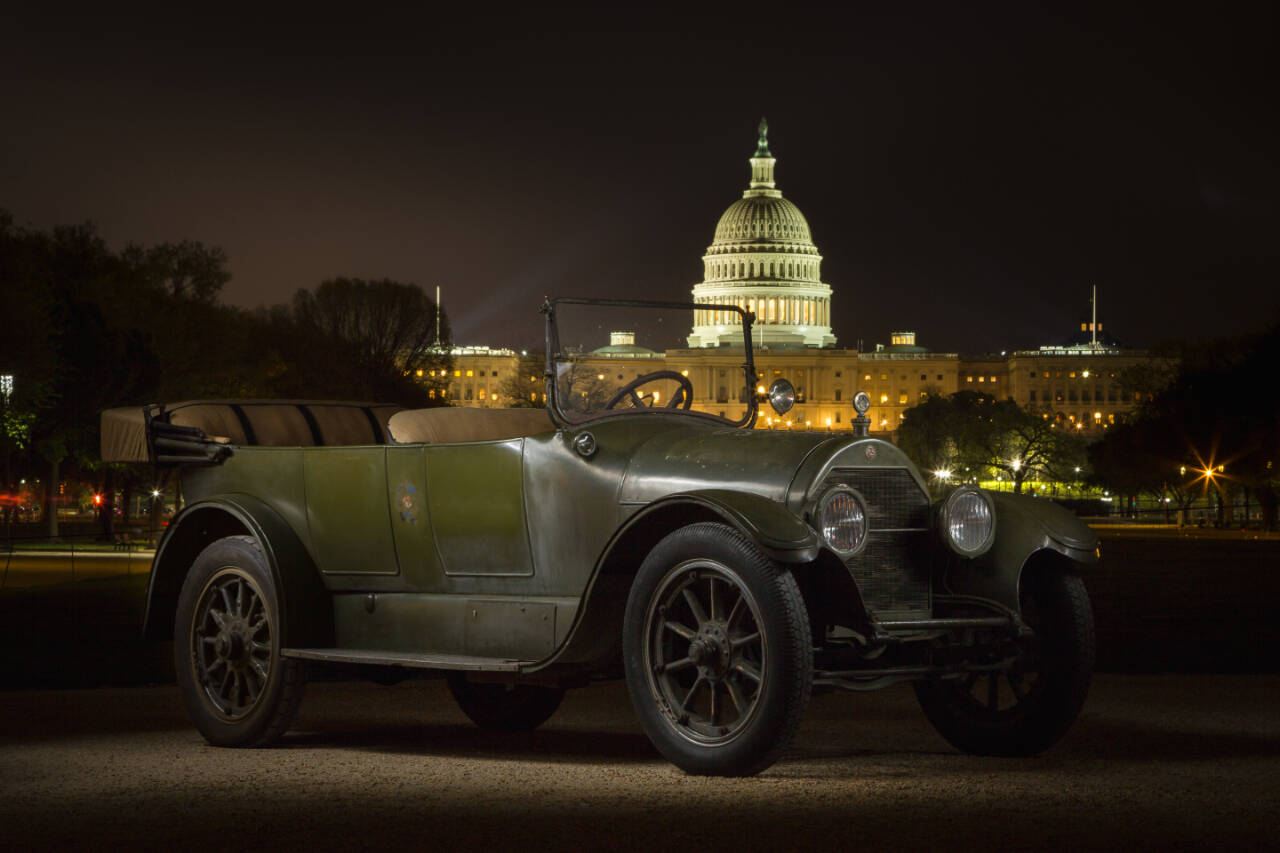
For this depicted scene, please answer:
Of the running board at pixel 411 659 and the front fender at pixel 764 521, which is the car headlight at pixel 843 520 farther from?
the running board at pixel 411 659

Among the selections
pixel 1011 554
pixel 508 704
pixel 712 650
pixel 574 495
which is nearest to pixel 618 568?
pixel 574 495

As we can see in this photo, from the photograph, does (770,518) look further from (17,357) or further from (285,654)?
(17,357)

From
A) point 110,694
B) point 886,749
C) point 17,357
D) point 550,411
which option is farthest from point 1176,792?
point 17,357

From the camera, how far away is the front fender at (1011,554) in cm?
1088

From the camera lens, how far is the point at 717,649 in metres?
9.77

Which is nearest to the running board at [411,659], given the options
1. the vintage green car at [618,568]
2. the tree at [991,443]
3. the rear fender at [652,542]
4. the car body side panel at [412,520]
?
the vintage green car at [618,568]

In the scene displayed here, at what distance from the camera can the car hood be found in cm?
1013

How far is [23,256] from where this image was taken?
61.1 metres

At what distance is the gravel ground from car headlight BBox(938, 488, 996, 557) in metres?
1.26

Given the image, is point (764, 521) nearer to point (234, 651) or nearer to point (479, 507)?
point (479, 507)

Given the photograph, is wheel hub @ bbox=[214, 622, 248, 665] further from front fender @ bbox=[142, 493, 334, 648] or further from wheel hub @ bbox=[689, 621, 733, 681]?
wheel hub @ bbox=[689, 621, 733, 681]

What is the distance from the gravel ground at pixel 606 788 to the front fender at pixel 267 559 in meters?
0.74

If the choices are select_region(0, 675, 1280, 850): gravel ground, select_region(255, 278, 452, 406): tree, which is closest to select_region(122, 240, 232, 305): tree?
select_region(255, 278, 452, 406): tree

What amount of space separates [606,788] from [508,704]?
11.0ft
